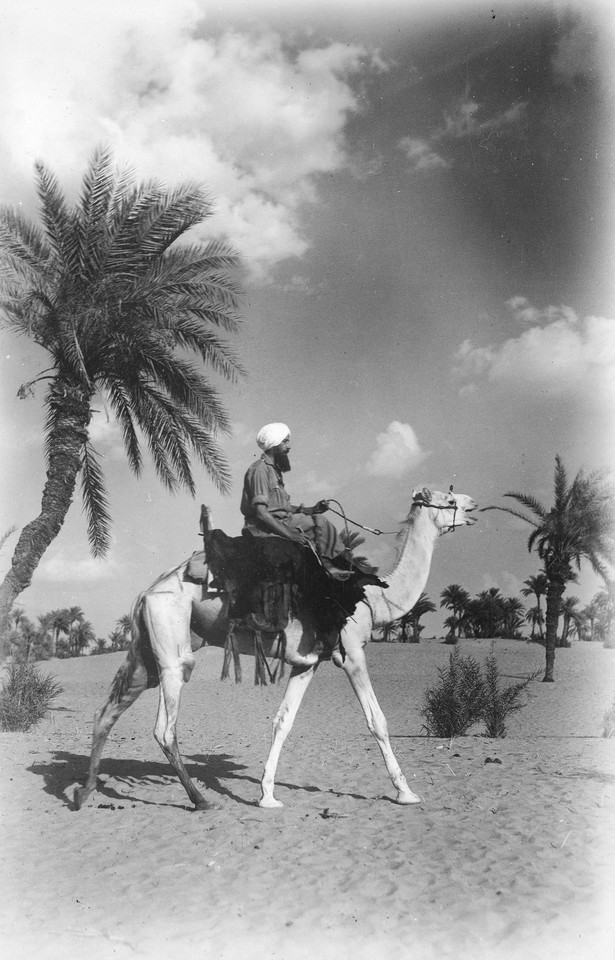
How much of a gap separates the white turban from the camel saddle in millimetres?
784

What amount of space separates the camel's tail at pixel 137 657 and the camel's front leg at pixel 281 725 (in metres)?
1.14

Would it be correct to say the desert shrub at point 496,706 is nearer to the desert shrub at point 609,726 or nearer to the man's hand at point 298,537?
the desert shrub at point 609,726

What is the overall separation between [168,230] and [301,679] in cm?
970

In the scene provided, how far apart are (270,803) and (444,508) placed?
2855mm

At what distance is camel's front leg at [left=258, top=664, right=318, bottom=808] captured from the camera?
21.1ft

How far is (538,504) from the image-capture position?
2486 centimetres

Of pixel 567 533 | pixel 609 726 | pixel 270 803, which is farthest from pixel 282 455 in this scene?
pixel 567 533

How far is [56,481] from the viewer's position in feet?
46.1

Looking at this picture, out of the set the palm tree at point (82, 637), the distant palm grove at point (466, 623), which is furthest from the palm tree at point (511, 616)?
the palm tree at point (82, 637)

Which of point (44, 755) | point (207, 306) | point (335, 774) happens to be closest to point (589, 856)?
point (335, 774)

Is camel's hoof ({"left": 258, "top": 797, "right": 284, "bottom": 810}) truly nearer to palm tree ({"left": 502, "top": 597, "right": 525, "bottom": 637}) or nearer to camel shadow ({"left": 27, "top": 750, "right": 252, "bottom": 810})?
camel shadow ({"left": 27, "top": 750, "right": 252, "bottom": 810})

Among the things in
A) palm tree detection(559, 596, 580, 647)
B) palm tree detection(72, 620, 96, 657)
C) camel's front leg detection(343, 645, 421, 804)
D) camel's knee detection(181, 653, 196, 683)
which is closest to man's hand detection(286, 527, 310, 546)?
camel's front leg detection(343, 645, 421, 804)

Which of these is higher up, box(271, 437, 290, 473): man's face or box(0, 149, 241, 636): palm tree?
box(0, 149, 241, 636): palm tree

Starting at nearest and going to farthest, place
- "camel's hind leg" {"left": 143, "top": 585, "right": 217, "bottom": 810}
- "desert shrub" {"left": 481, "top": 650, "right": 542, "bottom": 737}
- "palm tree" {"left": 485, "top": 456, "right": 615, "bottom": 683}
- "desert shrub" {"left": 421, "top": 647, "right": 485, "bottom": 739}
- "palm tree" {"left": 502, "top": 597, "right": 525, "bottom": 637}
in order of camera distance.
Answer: "camel's hind leg" {"left": 143, "top": 585, "right": 217, "bottom": 810}, "desert shrub" {"left": 421, "top": 647, "right": 485, "bottom": 739}, "desert shrub" {"left": 481, "top": 650, "right": 542, "bottom": 737}, "palm tree" {"left": 485, "top": 456, "right": 615, "bottom": 683}, "palm tree" {"left": 502, "top": 597, "right": 525, "bottom": 637}
